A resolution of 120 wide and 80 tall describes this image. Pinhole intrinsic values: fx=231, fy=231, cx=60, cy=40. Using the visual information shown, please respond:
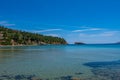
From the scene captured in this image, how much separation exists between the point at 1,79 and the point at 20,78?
173 centimetres

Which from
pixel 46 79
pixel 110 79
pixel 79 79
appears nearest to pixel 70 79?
pixel 79 79

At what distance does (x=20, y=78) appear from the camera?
21.4 meters

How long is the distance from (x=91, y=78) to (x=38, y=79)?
487cm

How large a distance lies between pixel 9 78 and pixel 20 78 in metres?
1.00

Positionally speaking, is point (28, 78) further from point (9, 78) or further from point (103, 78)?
point (103, 78)

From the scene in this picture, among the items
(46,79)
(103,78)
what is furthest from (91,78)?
(46,79)

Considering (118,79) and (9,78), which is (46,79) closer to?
(9,78)

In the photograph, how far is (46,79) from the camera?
20984 mm

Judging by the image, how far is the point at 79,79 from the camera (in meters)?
20.8

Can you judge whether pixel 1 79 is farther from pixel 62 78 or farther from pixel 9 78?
pixel 62 78

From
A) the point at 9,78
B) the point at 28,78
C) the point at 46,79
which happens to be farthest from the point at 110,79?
the point at 9,78

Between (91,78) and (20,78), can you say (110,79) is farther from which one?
(20,78)

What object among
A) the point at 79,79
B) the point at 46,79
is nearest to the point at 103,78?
the point at 79,79

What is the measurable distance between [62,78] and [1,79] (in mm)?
5521
